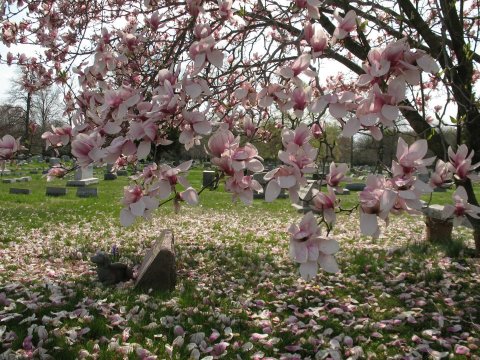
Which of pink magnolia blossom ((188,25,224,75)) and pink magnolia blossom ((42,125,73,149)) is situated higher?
pink magnolia blossom ((188,25,224,75))

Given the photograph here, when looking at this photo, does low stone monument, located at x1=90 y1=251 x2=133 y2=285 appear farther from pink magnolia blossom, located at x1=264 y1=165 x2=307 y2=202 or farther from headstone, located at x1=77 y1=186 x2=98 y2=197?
headstone, located at x1=77 y1=186 x2=98 y2=197

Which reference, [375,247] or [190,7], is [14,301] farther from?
[375,247]

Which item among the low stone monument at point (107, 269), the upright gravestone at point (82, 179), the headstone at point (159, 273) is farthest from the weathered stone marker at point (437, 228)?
the upright gravestone at point (82, 179)

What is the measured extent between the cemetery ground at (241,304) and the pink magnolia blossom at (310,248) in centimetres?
200

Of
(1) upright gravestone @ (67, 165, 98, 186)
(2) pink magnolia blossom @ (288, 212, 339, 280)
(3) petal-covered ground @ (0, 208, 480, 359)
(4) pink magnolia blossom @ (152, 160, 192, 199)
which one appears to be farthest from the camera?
(1) upright gravestone @ (67, 165, 98, 186)

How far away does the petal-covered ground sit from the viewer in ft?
10.7

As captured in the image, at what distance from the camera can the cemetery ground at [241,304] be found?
3.27 m

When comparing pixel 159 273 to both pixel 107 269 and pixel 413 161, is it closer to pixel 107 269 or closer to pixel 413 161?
pixel 107 269

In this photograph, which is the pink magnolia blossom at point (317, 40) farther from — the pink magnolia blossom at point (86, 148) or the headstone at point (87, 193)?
the headstone at point (87, 193)

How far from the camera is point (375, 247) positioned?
24.6 feet

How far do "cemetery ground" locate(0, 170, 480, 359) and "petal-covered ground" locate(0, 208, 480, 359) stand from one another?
0.01 m

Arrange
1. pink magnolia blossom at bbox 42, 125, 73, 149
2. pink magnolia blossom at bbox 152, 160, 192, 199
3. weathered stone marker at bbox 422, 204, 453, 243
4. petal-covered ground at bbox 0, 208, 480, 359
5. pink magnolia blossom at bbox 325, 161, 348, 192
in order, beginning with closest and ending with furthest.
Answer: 1. pink magnolia blossom at bbox 152, 160, 192, 199
2. pink magnolia blossom at bbox 325, 161, 348, 192
3. pink magnolia blossom at bbox 42, 125, 73, 149
4. petal-covered ground at bbox 0, 208, 480, 359
5. weathered stone marker at bbox 422, 204, 453, 243

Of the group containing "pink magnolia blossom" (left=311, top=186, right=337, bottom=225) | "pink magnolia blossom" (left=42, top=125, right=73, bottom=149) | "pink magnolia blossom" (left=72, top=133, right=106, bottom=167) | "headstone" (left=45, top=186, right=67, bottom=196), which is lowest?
"headstone" (left=45, top=186, right=67, bottom=196)

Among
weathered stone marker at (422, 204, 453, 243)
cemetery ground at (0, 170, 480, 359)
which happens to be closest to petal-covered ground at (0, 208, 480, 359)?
cemetery ground at (0, 170, 480, 359)
